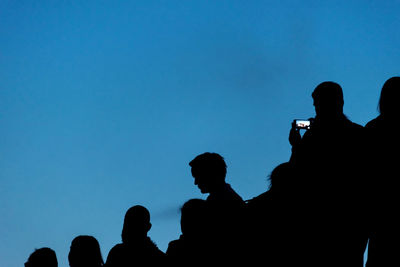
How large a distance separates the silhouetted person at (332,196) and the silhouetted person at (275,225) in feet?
0.21

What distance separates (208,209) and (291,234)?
40.2 inches

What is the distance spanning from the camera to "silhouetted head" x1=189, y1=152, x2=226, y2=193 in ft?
14.0

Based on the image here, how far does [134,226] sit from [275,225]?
1.92m

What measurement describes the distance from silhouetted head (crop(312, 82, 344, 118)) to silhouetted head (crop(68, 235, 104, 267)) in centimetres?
272

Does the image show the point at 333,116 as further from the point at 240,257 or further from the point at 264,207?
the point at 240,257

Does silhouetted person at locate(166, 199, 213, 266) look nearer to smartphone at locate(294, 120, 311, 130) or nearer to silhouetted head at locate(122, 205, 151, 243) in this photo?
silhouetted head at locate(122, 205, 151, 243)

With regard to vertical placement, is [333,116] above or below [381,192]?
above

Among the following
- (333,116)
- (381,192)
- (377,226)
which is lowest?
(377,226)

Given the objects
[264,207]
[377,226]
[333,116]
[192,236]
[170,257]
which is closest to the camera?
[377,226]

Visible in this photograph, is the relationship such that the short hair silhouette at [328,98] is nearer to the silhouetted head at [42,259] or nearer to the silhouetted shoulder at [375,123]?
the silhouetted shoulder at [375,123]

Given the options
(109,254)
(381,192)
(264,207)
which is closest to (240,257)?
(264,207)

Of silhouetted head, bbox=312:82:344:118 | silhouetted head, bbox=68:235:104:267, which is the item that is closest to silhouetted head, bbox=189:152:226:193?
silhouetted head, bbox=312:82:344:118

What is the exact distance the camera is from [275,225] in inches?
124

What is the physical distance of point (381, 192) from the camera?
3.06m
